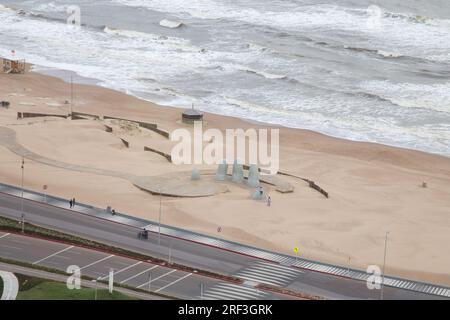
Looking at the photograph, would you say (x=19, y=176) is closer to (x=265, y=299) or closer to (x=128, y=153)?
(x=128, y=153)

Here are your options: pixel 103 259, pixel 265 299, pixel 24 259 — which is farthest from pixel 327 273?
pixel 24 259

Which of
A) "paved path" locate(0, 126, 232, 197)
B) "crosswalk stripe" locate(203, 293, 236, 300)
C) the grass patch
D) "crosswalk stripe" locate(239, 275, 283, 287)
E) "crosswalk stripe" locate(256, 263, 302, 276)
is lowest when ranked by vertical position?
"crosswalk stripe" locate(256, 263, 302, 276)

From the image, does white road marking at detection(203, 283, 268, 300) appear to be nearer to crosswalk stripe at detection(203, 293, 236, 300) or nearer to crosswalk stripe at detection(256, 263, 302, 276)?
crosswalk stripe at detection(203, 293, 236, 300)

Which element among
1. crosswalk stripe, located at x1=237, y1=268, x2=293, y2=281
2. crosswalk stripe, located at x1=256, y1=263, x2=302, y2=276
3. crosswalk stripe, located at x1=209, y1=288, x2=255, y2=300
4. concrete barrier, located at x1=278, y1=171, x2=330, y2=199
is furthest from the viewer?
concrete barrier, located at x1=278, y1=171, x2=330, y2=199

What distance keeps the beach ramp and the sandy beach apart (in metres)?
17.2

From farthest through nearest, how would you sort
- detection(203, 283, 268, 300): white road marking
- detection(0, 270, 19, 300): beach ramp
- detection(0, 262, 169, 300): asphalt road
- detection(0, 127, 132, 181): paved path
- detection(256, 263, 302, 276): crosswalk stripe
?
detection(0, 127, 132, 181): paved path
detection(256, 263, 302, 276): crosswalk stripe
detection(203, 283, 268, 300): white road marking
detection(0, 262, 169, 300): asphalt road
detection(0, 270, 19, 300): beach ramp

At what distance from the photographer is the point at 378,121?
324 feet

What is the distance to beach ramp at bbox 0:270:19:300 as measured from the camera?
45.6 meters

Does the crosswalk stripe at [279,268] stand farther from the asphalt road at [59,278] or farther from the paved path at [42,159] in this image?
the paved path at [42,159]

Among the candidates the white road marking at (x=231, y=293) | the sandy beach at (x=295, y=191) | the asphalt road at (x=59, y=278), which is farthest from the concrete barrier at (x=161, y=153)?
the asphalt road at (x=59, y=278)

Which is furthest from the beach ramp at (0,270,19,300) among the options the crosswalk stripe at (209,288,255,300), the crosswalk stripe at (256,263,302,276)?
the crosswalk stripe at (256,263,302,276)

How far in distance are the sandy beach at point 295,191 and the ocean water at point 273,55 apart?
7268mm

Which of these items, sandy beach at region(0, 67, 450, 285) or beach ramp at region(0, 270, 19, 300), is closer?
beach ramp at region(0, 270, 19, 300)

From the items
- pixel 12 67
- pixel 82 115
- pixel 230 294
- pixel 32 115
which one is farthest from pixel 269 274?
pixel 12 67
